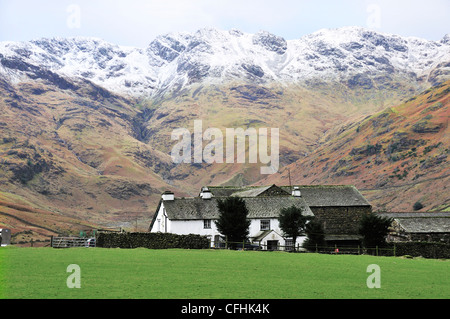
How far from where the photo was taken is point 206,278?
3388 cm

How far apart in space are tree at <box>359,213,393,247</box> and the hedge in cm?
1984

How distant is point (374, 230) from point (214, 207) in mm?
22904

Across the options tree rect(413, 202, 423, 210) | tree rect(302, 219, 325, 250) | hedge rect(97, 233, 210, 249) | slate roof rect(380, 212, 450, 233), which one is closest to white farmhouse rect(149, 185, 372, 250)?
tree rect(302, 219, 325, 250)

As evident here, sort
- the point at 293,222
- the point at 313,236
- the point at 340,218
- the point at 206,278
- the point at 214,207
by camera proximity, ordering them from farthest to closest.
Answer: the point at 340,218, the point at 214,207, the point at 293,222, the point at 313,236, the point at 206,278

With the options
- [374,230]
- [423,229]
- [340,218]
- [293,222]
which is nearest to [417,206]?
[423,229]

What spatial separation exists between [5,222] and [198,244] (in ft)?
403

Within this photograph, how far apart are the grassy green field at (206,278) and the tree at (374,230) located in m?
19.0

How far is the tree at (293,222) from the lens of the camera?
7288 cm

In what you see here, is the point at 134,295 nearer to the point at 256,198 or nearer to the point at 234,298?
the point at 234,298

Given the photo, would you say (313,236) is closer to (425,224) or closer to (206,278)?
(425,224)

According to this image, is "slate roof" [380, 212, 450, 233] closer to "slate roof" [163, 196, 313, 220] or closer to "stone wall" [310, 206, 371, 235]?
"stone wall" [310, 206, 371, 235]

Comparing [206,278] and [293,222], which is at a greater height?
[293,222]

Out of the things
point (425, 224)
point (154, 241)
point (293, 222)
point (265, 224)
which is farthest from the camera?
point (425, 224)

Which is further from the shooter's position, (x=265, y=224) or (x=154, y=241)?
(x=265, y=224)
